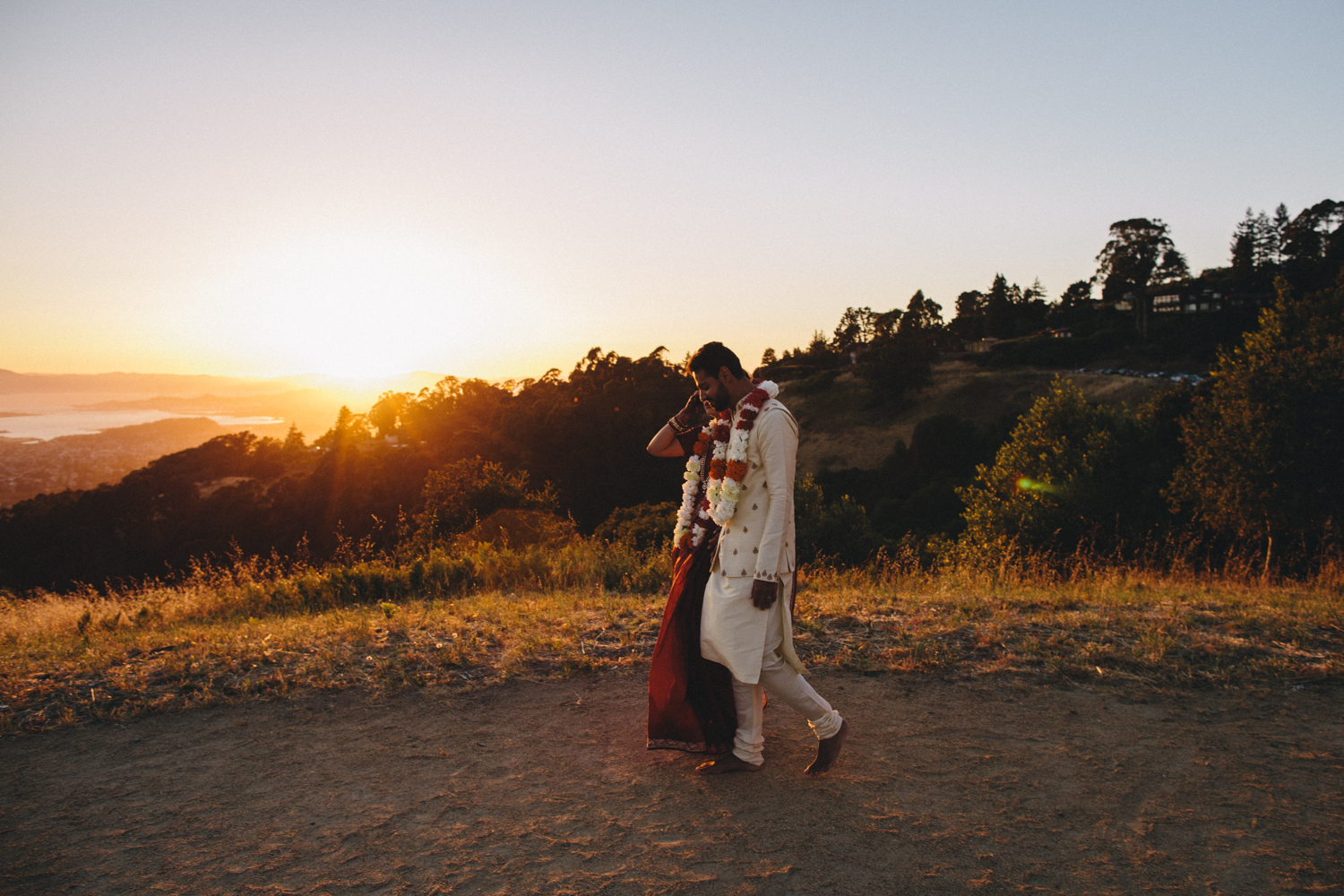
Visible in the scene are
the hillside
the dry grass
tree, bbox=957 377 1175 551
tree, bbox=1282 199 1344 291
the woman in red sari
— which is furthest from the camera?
tree, bbox=1282 199 1344 291

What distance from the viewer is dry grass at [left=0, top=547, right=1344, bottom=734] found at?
4.86 m

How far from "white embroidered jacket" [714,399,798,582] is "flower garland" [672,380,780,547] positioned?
4 centimetres

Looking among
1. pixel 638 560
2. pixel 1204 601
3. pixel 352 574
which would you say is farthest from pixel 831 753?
pixel 352 574

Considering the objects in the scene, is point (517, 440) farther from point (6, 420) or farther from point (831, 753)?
point (6, 420)

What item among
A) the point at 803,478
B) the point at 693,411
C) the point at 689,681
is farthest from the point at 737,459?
the point at 803,478

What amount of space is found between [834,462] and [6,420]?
64.6 meters

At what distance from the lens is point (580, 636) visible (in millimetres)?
5840

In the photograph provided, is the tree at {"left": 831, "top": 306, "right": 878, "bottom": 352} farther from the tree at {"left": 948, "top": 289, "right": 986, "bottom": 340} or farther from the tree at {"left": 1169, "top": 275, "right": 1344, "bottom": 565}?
the tree at {"left": 1169, "top": 275, "right": 1344, "bottom": 565}

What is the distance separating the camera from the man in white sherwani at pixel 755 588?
340 centimetres

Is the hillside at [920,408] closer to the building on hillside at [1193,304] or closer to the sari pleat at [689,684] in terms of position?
the building on hillside at [1193,304]

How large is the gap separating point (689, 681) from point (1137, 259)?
8293 cm

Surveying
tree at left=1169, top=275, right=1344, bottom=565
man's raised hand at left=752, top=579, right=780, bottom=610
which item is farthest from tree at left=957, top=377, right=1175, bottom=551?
man's raised hand at left=752, top=579, right=780, bottom=610

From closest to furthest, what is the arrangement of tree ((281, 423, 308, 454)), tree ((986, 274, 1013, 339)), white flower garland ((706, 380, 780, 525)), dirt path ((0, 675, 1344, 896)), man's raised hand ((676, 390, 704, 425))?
1. dirt path ((0, 675, 1344, 896))
2. white flower garland ((706, 380, 780, 525))
3. man's raised hand ((676, 390, 704, 425))
4. tree ((281, 423, 308, 454))
5. tree ((986, 274, 1013, 339))

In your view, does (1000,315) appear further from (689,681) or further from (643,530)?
(689,681)
